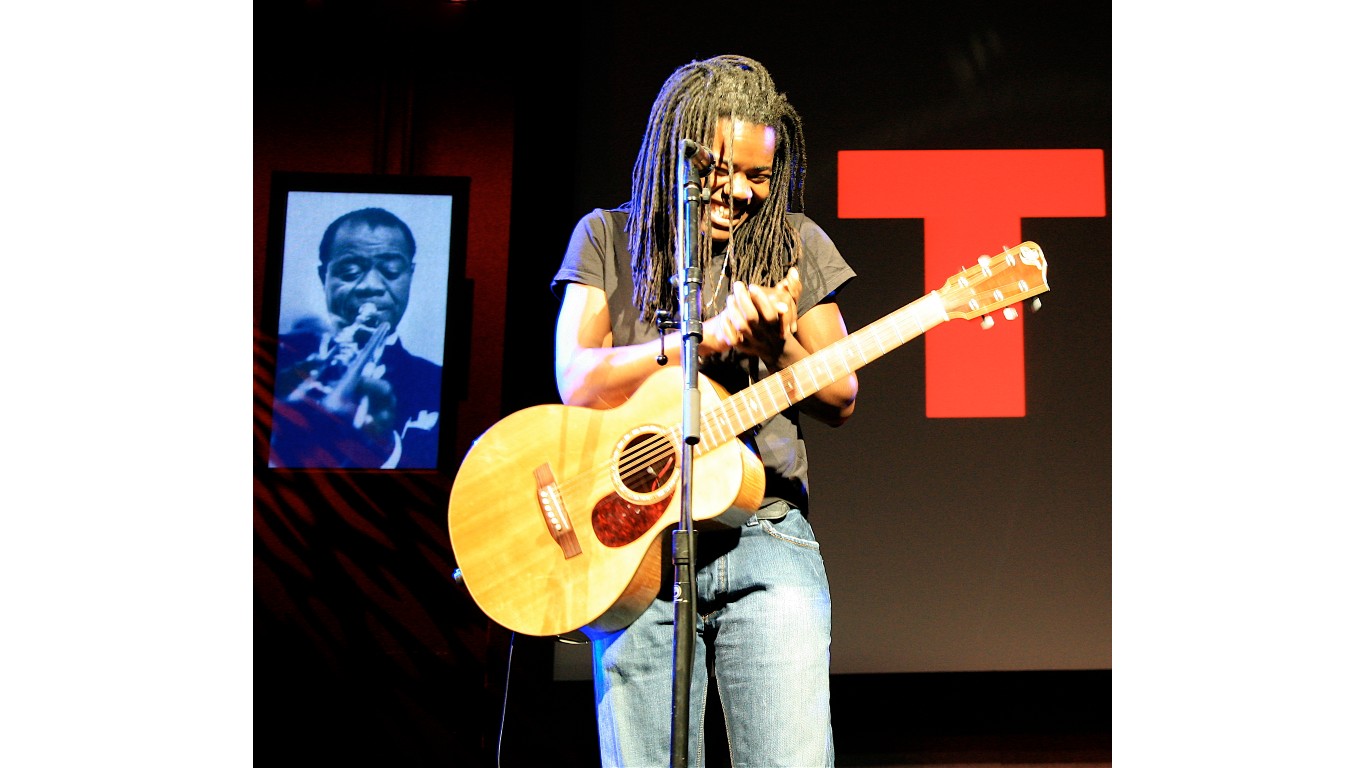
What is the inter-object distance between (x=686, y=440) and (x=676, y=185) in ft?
2.16

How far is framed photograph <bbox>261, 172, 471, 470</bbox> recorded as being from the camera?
3.15 m

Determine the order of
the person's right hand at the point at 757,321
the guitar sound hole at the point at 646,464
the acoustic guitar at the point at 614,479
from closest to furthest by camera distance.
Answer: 1. the person's right hand at the point at 757,321
2. the acoustic guitar at the point at 614,479
3. the guitar sound hole at the point at 646,464

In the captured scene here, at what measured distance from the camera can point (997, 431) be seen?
10.6ft

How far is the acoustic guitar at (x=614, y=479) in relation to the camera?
1.64 meters

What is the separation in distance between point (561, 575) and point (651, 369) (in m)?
0.40

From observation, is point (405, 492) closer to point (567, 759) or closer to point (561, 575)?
point (567, 759)

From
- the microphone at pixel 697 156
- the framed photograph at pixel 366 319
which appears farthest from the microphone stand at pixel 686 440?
the framed photograph at pixel 366 319

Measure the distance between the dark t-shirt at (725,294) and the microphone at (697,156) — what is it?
31cm

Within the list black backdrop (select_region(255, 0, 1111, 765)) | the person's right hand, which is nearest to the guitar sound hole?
the person's right hand

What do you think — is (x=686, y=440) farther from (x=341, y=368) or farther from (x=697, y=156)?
(x=341, y=368)

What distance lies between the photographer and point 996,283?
1833mm

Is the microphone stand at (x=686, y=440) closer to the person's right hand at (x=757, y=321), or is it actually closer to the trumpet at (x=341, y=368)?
the person's right hand at (x=757, y=321)

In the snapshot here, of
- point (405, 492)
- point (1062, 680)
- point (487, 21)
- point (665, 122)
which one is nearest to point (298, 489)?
point (405, 492)

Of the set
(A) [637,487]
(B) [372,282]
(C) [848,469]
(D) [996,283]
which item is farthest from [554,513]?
(B) [372,282]
